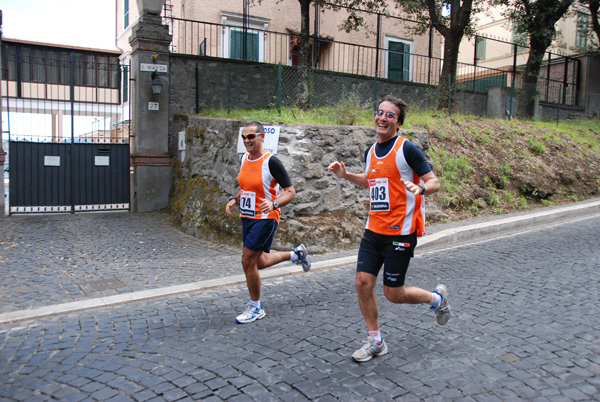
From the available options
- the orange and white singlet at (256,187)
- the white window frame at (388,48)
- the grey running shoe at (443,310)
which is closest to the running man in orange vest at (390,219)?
the grey running shoe at (443,310)

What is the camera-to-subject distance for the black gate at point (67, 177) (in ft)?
36.7

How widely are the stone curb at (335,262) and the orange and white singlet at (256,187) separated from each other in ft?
5.50

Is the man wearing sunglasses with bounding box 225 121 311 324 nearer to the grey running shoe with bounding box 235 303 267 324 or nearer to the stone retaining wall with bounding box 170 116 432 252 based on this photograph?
the grey running shoe with bounding box 235 303 267 324

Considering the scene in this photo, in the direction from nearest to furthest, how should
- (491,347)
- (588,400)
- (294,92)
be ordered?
1. (588,400)
2. (491,347)
3. (294,92)

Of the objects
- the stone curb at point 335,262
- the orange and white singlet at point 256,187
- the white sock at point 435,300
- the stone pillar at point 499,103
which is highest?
the stone pillar at point 499,103

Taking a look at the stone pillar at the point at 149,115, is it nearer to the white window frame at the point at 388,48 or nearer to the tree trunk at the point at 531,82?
the white window frame at the point at 388,48

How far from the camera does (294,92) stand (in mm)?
13789

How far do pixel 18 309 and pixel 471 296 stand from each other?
491 cm

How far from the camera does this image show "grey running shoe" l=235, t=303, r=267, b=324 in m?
4.78

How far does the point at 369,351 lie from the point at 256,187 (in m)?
1.93

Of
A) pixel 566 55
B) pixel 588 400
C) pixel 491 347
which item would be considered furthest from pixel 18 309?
pixel 566 55

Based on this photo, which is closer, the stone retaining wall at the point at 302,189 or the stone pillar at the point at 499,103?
the stone retaining wall at the point at 302,189

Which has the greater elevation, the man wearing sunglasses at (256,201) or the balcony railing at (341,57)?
the balcony railing at (341,57)

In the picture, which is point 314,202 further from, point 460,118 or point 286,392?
point 460,118
